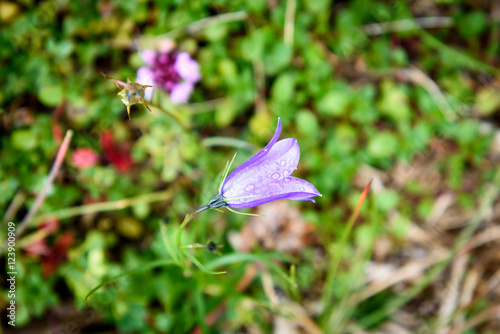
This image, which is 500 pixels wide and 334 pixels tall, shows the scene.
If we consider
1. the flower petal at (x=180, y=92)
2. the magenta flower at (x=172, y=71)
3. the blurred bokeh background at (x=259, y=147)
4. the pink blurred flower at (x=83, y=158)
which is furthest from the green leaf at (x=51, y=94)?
the flower petal at (x=180, y=92)

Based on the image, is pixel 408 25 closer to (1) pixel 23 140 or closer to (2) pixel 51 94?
(2) pixel 51 94

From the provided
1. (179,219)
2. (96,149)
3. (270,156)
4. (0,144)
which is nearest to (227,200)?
(270,156)

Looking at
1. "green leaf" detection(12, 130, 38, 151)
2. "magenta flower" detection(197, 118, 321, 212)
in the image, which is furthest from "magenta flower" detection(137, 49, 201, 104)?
"magenta flower" detection(197, 118, 321, 212)

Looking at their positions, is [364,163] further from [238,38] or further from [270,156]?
[270,156]

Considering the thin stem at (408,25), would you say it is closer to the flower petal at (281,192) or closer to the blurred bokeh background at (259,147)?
the blurred bokeh background at (259,147)

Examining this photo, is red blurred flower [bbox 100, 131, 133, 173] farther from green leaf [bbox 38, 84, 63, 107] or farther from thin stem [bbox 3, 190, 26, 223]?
thin stem [bbox 3, 190, 26, 223]

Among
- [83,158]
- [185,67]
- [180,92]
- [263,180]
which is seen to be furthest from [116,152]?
[263,180]

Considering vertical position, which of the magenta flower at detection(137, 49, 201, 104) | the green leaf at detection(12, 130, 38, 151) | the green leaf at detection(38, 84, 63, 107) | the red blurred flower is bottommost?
the red blurred flower
